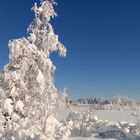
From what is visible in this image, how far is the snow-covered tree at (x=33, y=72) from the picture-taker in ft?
51.4

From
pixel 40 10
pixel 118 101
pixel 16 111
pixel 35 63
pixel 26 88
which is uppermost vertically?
pixel 118 101

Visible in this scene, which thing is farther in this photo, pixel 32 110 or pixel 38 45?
pixel 38 45

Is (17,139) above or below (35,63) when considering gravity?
below

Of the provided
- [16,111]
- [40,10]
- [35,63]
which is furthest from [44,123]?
[40,10]

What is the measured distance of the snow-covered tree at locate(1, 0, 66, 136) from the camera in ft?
51.4

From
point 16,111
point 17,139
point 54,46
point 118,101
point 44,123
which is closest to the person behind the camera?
point 17,139

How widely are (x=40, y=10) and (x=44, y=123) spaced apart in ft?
22.8

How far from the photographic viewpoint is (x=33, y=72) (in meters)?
16.7

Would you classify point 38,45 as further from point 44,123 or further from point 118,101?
point 118,101

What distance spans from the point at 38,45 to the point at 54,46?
75cm

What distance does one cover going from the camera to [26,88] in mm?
16328

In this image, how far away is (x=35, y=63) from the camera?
16.5 metres

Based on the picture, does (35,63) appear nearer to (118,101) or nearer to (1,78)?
(1,78)

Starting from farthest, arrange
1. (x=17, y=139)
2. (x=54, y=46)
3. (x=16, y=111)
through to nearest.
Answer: (x=54, y=46)
(x=16, y=111)
(x=17, y=139)
